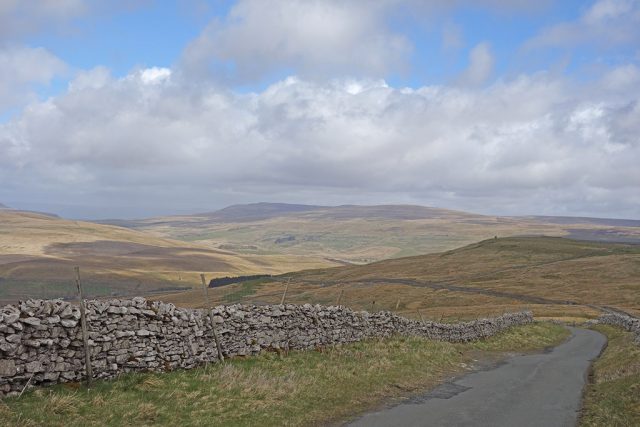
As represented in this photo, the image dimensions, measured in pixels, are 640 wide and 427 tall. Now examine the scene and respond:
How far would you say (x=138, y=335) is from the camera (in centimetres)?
1664

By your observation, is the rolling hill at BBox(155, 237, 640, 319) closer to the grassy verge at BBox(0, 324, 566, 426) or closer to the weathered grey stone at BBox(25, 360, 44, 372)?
the grassy verge at BBox(0, 324, 566, 426)

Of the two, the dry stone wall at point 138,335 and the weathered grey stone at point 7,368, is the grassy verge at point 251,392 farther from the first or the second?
the weathered grey stone at point 7,368

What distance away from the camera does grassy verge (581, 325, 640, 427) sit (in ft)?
50.4

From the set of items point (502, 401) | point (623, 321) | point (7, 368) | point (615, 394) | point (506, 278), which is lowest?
point (506, 278)

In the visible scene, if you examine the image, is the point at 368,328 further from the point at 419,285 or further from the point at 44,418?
the point at 419,285

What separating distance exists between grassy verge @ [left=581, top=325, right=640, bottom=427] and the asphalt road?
52cm

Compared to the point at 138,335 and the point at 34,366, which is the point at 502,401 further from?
the point at 34,366

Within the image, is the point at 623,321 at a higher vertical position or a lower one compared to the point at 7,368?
lower

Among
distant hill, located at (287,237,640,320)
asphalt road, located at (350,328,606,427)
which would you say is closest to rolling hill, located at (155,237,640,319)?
distant hill, located at (287,237,640,320)

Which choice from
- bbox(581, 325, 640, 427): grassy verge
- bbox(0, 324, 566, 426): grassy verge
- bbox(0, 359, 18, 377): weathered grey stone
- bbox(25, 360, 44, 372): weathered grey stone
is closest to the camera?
bbox(0, 324, 566, 426): grassy verge

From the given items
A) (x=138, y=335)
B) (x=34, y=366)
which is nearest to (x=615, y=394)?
(x=138, y=335)

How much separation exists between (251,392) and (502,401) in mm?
8950

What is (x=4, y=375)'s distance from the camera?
1309 cm

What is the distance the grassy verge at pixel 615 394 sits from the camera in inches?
605
